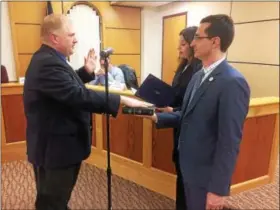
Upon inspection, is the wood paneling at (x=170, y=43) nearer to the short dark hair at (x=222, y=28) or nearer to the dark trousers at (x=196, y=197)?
the short dark hair at (x=222, y=28)

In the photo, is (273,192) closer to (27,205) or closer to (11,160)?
(27,205)

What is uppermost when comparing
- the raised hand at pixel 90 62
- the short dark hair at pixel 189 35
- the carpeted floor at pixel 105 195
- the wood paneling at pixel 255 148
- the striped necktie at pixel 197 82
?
the short dark hair at pixel 189 35

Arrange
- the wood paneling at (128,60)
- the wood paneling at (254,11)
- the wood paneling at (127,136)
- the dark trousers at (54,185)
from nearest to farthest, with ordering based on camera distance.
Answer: the dark trousers at (54,185), the wood paneling at (127,136), the wood paneling at (254,11), the wood paneling at (128,60)

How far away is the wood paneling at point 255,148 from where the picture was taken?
2.45 m

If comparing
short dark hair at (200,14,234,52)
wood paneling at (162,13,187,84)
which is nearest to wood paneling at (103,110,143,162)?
short dark hair at (200,14,234,52)

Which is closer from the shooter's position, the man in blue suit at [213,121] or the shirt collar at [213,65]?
the man in blue suit at [213,121]

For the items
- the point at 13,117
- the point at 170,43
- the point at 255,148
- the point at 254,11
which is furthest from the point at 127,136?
the point at 170,43

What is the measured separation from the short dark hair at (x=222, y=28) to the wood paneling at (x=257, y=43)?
2767mm

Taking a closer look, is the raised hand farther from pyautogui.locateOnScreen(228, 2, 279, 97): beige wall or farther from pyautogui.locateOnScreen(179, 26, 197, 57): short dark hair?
pyautogui.locateOnScreen(228, 2, 279, 97): beige wall

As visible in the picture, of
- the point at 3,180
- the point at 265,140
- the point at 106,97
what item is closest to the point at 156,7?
the point at 265,140

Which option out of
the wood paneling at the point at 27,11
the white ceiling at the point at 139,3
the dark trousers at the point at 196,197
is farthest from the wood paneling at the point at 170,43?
the dark trousers at the point at 196,197

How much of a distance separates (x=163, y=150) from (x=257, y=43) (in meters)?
2.33

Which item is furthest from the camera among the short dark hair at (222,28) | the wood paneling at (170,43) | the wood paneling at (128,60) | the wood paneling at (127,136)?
the wood paneling at (128,60)

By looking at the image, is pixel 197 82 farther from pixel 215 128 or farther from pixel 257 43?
pixel 257 43
